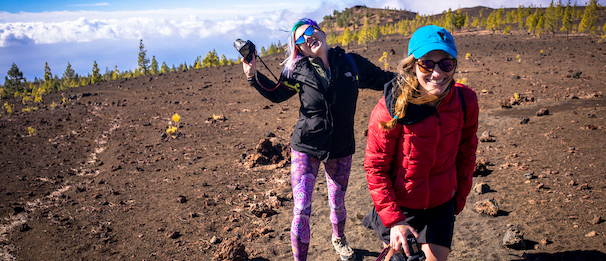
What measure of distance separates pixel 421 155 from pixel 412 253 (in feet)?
1.62

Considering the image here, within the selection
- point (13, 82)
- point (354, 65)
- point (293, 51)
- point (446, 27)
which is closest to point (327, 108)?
point (354, 65)

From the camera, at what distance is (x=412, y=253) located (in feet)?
5.58

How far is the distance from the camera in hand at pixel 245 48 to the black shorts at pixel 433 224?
161 centimetres

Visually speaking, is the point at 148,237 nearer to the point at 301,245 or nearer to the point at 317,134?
the point at 301,245

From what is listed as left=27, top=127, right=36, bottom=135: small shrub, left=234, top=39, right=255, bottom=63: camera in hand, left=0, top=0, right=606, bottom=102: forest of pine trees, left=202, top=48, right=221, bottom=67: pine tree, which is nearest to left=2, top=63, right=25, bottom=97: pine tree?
left=0, top=0, right=606, bottom=102: forest of pine trees

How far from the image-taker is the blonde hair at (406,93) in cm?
162

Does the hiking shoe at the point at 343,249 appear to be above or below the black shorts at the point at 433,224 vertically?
below

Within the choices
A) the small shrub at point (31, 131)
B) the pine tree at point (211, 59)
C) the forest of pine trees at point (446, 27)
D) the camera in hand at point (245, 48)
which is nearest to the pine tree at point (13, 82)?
the forest of pine trees at point (446, 27)

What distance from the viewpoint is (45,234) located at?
14.1 feet

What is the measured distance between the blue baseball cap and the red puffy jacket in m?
0.26

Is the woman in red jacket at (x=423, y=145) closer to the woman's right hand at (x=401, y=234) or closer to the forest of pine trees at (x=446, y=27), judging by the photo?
the woman's right hand at (x=401, y=234)

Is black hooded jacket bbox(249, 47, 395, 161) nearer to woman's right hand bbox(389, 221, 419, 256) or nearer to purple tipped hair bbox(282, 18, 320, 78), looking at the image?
purple tipped hair bbox(282, 18, 320, 78)

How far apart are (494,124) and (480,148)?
1466mm

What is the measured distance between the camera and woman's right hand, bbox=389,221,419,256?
5.53 ft
